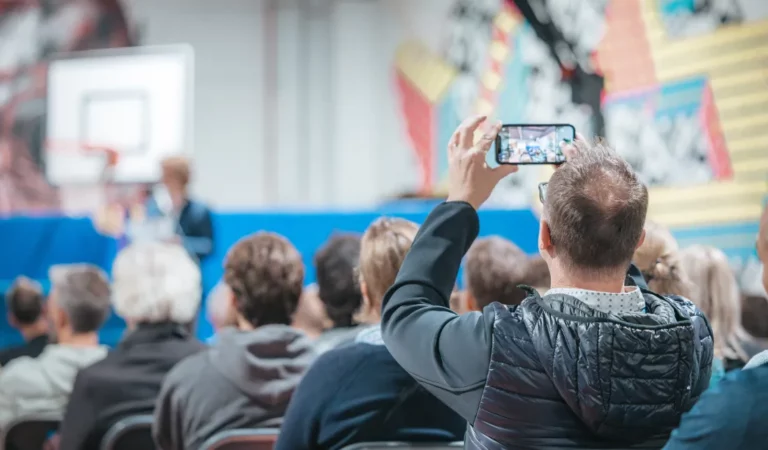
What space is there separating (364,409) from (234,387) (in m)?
0.50

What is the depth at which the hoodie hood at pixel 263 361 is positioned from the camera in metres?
1.93

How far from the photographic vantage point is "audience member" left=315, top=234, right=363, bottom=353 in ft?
7.07

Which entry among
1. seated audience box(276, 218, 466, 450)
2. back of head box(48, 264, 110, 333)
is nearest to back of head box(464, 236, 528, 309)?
seated audience box(276, 218, 466, 450)

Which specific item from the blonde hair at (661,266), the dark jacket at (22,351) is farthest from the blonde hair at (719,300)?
the dark jacket at (22,351)

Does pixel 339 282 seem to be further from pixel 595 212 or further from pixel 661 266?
pixel 595 212

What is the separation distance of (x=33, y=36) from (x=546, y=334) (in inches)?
301

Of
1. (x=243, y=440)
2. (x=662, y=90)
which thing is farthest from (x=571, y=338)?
(x=662, y=90)

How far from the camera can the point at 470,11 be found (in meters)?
6.31

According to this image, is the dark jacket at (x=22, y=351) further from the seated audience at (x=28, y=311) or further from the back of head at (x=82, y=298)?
the back of head at (x=82, y=298)

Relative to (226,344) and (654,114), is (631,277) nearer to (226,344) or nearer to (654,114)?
(226,344)

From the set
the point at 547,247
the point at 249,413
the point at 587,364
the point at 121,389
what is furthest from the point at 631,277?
the point at 121,389

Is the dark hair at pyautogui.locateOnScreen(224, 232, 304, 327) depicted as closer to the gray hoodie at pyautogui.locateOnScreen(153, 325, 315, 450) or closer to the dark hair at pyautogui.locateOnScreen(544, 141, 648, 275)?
the gray hoodie at pyautogui.locateOnScreen(153, 325, 315, 450)

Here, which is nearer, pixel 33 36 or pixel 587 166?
pixel 587 166

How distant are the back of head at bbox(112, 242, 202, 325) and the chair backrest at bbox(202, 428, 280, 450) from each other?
0.62 meters
